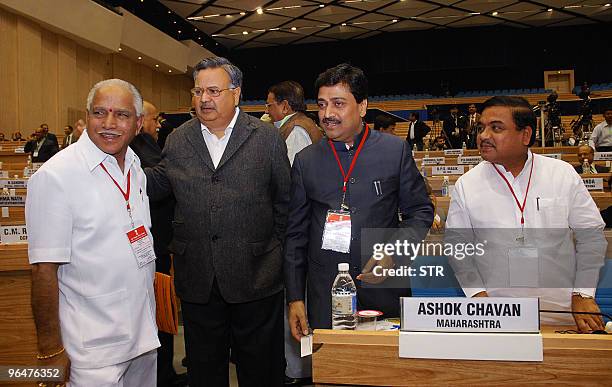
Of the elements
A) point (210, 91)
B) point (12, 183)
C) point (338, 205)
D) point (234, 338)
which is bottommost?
point (234, 338)

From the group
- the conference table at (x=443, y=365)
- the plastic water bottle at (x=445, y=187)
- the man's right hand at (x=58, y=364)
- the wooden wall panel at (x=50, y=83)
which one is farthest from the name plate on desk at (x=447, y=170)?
the wooden wall panel at (x=50, y=83)

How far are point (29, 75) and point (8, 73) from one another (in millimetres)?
547

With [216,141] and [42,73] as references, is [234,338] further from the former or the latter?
[42,73]

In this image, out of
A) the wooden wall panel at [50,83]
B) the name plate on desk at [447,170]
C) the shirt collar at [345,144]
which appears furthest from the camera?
the wooden wall panel at [50,83]

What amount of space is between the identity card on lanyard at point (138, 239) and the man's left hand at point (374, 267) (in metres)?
Result: 0.62

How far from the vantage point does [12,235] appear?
2.08m

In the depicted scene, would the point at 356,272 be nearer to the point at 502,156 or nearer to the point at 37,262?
the point at 502,156

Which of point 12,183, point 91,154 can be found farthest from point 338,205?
point 12,183

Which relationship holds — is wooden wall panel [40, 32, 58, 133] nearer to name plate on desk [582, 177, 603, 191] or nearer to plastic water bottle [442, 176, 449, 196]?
plastic water bottle [442, 176, 449, 196]

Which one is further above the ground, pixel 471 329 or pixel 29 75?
pixel 29 75

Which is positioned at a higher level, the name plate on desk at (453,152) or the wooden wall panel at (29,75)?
the wooden wall panel at (29,75)

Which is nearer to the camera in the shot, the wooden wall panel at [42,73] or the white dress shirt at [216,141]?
the white dress shirt at [216,141]

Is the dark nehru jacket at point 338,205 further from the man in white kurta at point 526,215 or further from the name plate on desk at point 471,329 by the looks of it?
the name plate on desk at point 471,329

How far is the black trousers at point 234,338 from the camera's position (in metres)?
1.94
